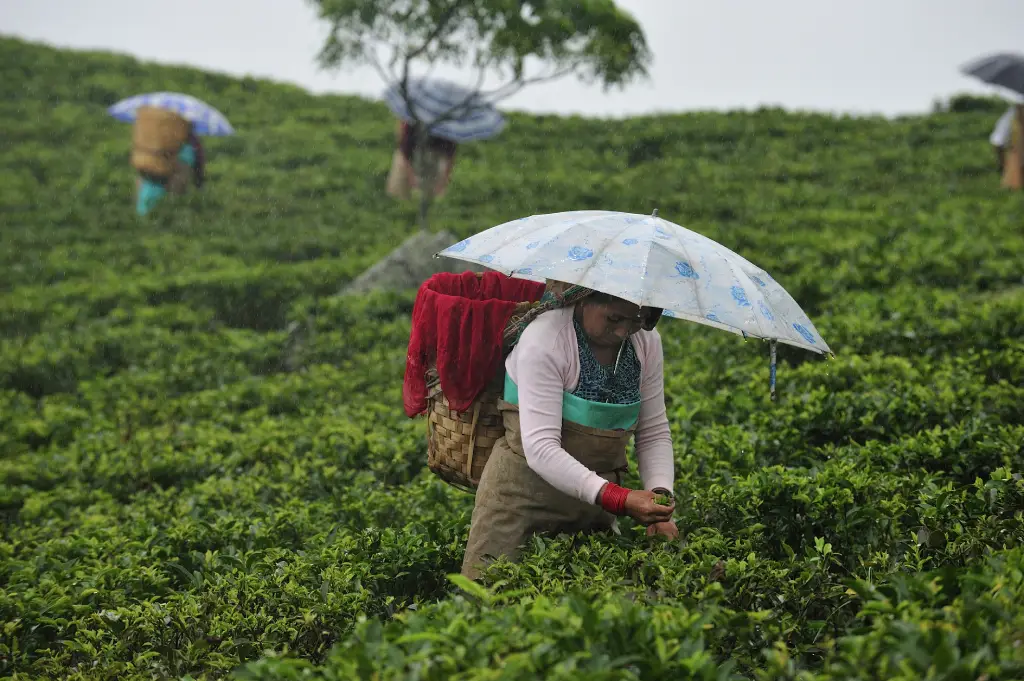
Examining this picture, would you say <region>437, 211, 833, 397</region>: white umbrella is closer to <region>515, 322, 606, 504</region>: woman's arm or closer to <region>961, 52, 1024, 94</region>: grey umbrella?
<region>515, 322, 606, 504</region>: woman's arm

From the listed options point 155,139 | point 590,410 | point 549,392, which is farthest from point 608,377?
point 155,139

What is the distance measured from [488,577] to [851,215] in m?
10.8

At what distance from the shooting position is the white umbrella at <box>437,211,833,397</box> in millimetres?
3057

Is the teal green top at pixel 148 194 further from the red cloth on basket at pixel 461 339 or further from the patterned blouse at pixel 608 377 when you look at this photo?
the patterned blouse at pixel 608 377

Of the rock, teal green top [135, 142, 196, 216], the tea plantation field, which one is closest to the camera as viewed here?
the tea plantation field

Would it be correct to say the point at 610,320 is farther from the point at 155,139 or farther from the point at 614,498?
the point at 155,139

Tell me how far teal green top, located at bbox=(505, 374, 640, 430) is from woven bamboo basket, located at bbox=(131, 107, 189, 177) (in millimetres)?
13925

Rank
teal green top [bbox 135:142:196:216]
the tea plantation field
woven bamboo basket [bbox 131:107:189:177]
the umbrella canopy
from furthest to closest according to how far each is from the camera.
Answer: teal green top [bbox 135:142:196:216]
woven bamboo basket [bbox 131:107:189:177]
the umbrella canopy
the tea plantation field

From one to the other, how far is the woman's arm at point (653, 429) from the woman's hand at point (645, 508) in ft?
1.40

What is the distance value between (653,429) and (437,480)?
2.10 metres

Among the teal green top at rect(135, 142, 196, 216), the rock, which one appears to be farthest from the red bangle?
the teal green top at rect(135, 142, 196, 216)

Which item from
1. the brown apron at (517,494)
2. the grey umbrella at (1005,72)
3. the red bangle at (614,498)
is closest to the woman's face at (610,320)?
the brown apron at (517,494)

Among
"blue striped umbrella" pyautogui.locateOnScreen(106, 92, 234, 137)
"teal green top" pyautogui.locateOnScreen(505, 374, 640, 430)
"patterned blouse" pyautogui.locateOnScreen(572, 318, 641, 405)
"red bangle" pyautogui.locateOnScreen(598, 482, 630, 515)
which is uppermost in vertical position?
"blue striped umbrella" pyautogui.locateOnScreen(106, 92, 234, 137)

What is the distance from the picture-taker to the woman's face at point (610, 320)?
327 centimetres
